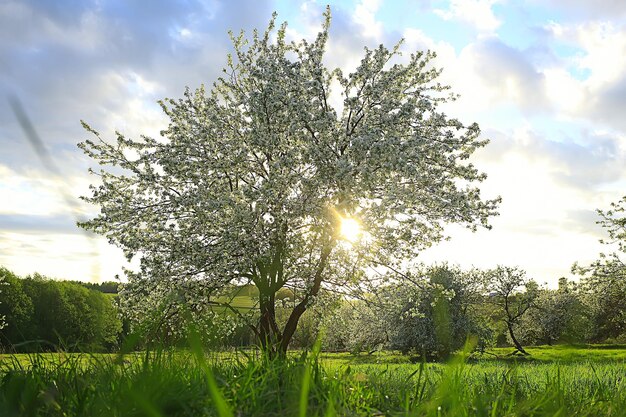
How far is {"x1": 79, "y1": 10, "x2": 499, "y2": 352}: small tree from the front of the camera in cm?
1627

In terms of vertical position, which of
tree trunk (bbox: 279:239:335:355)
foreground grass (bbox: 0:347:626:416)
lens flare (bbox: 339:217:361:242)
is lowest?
foreground grass (bbox: 0:347:626:416)

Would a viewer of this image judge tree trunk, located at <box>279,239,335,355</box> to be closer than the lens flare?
No

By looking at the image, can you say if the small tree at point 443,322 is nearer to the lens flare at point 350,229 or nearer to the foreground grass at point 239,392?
the lens flare at point 350,229

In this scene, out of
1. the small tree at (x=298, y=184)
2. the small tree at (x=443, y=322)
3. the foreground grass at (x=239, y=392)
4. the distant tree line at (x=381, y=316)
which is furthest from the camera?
the small tree at (x=443, y=322)

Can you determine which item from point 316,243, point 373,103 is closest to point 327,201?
point 316,243

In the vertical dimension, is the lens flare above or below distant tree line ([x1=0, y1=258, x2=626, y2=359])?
above

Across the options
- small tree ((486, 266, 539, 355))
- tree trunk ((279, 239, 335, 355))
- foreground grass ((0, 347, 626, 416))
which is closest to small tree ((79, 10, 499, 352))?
tree trunk ((279, 239, 335, 355))

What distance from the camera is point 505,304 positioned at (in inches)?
2167

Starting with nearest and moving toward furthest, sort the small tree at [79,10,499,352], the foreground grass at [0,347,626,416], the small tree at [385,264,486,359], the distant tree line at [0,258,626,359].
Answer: the foreground grass at [0,347,626,416] < the distant tree line at [0,258,626,359] < the small tree at [79,10,499,352] < the small tree at [385,264,486,359]

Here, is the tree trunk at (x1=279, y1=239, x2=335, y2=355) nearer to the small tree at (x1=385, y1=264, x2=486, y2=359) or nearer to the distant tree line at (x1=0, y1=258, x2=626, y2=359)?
the distant tree line at (x1=0, y1=258, x2=626, y2=359)

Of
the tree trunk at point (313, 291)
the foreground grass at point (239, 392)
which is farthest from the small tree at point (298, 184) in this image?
the foreground grass at point (239, 392)

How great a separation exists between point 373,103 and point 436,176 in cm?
344

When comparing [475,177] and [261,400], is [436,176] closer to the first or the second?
[475,177]

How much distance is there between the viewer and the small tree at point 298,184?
640 inches
